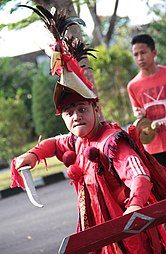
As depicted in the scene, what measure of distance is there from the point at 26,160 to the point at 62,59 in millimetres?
580

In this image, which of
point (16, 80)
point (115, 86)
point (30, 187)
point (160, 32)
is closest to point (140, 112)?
point (30, 187)

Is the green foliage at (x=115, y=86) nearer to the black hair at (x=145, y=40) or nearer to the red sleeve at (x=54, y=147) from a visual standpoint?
the black hair at (x=145, y=40)

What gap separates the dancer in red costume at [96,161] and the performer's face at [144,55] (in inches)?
71.2

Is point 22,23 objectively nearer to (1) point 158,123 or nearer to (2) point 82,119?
(1) point 158,123

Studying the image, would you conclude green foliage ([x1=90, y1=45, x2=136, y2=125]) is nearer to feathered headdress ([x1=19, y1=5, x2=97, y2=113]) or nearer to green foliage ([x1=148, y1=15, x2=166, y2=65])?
green foliage ([x1=148, y1=15, x2=166, y2=65])

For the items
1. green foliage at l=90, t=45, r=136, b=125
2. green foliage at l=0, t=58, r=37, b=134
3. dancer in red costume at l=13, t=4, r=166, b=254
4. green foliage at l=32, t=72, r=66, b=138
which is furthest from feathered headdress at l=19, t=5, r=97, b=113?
green foliage at l=0, t=58, r=37, b=134

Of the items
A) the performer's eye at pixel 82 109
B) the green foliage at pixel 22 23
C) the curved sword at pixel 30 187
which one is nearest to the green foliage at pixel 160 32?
the green foliage at pixel 22 23

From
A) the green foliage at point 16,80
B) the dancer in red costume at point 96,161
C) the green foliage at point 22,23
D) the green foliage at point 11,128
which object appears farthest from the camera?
the green foliage at point 16,80

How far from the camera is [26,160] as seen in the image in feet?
11.1

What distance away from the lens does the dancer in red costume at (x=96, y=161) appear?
3168mm

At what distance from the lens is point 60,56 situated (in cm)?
329

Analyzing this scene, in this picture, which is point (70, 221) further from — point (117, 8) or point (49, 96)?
point (49, 96)

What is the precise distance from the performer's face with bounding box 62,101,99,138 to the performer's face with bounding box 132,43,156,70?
1.88 m

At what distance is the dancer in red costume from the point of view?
3.17 metres
